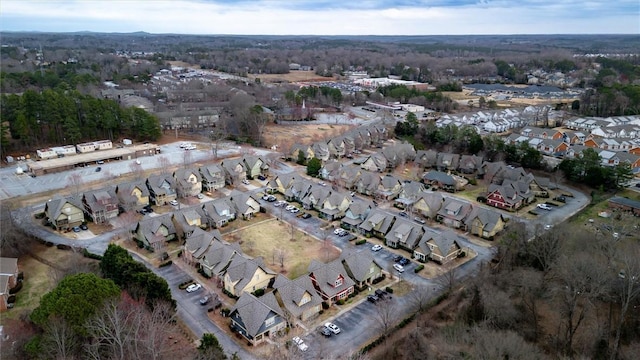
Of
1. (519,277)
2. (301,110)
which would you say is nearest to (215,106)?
(301,110)

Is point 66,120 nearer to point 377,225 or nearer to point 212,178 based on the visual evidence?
point 212,178

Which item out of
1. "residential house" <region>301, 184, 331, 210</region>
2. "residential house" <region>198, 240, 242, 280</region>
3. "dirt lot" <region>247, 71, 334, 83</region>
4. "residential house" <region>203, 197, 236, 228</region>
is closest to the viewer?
"residential house" <region>198, 240, 242, 280</region>

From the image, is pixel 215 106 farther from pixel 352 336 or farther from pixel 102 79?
pixel 352 336

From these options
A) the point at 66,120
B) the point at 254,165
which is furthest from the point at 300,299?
the point at 66,120

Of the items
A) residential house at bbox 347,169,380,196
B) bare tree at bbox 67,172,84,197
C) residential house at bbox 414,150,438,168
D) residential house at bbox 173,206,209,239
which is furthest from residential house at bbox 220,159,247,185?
residential house at bbox 414,150,438,168

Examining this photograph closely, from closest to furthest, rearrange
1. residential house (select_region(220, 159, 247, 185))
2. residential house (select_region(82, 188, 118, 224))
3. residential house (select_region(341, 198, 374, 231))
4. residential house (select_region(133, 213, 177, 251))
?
residential house (select_region(133, 213, 177, 251)) < residential house (select_region(341, 198, 374, 231)) < residential house (select_region(82, 188, 118, 224)) < residential house (select_region(220, 159, 247, 185))

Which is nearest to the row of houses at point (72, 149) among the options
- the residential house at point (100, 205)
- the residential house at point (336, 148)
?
the residential house at point (100, 205)

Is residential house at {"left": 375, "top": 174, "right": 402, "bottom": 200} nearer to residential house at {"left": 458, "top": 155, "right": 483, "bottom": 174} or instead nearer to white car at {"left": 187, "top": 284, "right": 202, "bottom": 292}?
residential house at {"left": 458, "top": 155, "right": 483, "bottom": 174}
